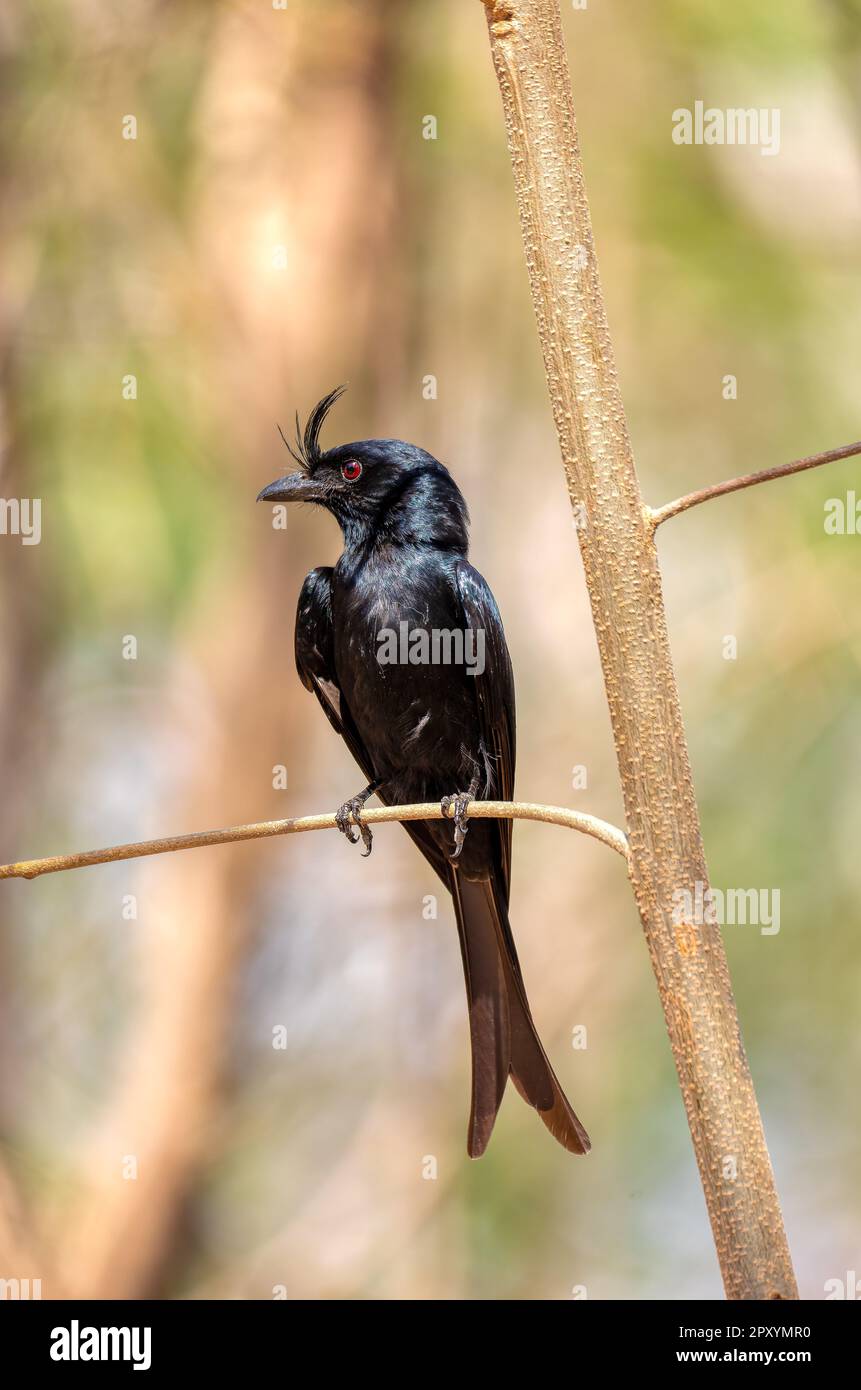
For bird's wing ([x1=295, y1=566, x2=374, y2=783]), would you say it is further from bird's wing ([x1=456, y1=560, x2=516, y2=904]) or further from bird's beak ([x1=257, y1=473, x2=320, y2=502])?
bird's wing ([x1=456, y1=560, x2=516, y2=904])

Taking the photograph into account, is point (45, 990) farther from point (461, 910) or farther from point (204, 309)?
point (461, 910)

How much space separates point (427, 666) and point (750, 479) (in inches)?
67.5

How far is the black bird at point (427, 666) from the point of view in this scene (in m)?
Answer: 3.55

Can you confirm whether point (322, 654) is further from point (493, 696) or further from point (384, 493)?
point (493, 696)

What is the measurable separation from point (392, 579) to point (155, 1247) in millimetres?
4102

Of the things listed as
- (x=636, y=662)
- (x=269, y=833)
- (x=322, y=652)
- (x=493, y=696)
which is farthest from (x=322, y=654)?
(x=636, y=662)

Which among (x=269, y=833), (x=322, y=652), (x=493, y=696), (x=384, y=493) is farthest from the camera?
(x=322, y=652)

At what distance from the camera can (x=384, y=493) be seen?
3.80m

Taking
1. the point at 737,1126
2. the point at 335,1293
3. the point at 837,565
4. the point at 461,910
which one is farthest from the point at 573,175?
the point at 335,1293

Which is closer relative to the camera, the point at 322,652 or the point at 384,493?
the point at 384,493

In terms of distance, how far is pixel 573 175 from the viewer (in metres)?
2.02

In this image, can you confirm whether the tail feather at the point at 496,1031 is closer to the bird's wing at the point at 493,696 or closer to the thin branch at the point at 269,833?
the bird's wing at the point at 493,696

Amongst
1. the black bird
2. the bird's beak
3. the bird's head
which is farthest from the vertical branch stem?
the bird's beak

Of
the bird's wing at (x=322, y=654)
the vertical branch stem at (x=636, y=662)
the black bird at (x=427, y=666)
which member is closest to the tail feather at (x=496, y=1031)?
the black bird at (x=427, y=666)
